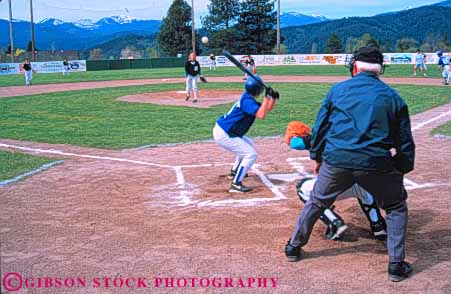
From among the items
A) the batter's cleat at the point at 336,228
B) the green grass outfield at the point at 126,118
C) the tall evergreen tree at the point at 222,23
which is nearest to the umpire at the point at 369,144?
the batter's cleat at the point at 336,228

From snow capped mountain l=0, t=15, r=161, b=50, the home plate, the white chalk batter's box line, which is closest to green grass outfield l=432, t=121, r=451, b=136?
the white chalk batter's box line

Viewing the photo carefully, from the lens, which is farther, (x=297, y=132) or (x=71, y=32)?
(x=71, y=32)

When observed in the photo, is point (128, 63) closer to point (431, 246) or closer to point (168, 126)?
point (168, 126)

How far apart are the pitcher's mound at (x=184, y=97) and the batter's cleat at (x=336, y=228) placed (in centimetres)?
1369

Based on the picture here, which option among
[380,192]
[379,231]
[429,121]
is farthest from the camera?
[429,121]

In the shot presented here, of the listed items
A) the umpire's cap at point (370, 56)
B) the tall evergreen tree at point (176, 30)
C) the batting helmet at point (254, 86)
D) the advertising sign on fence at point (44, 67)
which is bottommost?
the batting helmet at point (254, 86)

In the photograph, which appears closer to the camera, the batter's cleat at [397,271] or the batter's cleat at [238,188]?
the batter's cleat at [397,271]

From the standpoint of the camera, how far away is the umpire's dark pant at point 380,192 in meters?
4.34

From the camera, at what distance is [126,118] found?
16141 millimetres

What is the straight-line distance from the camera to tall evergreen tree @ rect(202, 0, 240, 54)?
73.2m

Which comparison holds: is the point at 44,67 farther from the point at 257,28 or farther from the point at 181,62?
the point at 257,28

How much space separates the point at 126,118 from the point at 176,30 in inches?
2337

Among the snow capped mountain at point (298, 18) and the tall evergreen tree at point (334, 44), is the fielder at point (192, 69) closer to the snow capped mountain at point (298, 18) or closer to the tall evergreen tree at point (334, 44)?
the tall evergreen tree at point (334, 44)

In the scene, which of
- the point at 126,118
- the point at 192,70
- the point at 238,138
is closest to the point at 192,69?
the point at 192,70
